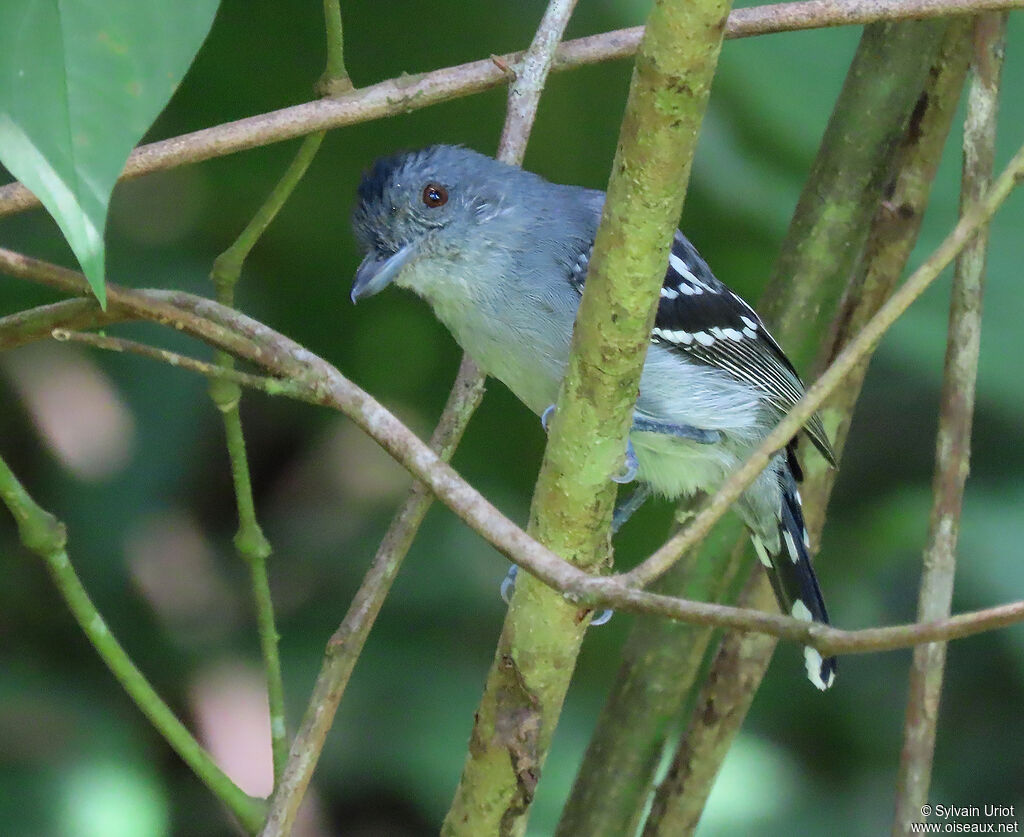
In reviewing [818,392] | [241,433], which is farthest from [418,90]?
[818,392]

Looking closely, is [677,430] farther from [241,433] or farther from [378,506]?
[378,506]

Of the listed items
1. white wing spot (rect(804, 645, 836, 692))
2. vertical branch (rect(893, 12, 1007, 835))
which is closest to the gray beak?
vertical branch (rect(893, 12, 1007, 835))

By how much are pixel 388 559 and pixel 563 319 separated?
2.37 feet

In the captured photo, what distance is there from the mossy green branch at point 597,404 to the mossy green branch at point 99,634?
0.34m

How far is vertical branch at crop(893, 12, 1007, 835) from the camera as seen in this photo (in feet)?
7.48

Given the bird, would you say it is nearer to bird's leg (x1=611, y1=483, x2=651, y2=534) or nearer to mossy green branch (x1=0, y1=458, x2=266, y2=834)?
bird's leg (x1=611, y1=483, x2=651, y2=534)


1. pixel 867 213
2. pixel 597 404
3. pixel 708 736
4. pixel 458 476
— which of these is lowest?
pixel 458 476

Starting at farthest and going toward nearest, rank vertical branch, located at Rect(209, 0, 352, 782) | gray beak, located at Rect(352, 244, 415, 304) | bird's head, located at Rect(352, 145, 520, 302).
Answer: bird's head, located at Rect(352, 145, 520, 302)
gray beak, located at Rect(352, 244, 415, 304)
vertical branch, located at Rect(209, 0, 352, 782)

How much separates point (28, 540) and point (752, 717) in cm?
227

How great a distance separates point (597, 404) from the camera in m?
1.49

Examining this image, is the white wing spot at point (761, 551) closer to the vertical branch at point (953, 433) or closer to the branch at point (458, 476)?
the vertical branch at point (953, 433)

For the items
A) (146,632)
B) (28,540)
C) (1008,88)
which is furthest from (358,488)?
(1008,88)

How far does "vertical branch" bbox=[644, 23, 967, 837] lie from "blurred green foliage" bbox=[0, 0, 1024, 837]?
0.58 metres

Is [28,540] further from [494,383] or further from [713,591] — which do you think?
[494,383]
